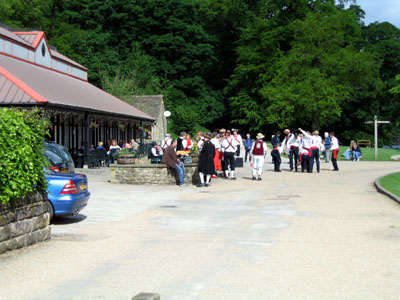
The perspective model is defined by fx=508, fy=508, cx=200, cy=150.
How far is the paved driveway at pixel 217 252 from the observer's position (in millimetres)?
5641

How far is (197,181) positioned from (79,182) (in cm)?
948

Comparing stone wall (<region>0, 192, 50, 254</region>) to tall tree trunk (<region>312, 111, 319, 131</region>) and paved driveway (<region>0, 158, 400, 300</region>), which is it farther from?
tall tree trunk (<region>312, 111, 319, 131</region>)

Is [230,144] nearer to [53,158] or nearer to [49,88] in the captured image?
[53,158]

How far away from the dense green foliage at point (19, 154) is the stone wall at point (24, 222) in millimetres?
171

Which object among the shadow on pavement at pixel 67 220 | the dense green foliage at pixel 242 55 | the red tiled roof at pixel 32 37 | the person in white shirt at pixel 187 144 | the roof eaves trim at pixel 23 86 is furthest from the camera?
the dense green foliage at pixel 242 55

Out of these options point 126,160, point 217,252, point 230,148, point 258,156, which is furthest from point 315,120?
point 217,252

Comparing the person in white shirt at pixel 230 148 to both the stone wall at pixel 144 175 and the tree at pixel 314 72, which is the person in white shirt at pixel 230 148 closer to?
the stone wall at pixel 144 175

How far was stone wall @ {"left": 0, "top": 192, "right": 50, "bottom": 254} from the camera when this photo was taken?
7445mm

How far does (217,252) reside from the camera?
7.54m

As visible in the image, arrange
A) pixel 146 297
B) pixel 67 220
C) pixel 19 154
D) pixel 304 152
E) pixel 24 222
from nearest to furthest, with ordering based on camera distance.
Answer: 1. pixel 146 297
2. pixel 19 154
3. pixel 24 222
4. pixel 67 220
5. pixel 304 152

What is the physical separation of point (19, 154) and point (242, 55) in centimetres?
5098

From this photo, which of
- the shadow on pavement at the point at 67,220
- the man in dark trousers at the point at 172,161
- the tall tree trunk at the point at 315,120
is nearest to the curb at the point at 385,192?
the man in dark trousers at the point at 172,161

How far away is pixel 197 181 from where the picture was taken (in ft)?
63.8

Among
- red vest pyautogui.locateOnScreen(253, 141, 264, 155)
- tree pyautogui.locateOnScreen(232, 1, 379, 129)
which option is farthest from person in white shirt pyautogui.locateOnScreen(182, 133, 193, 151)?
tree pyautogui.locateOnScreen(232, 1, 379, 129)
